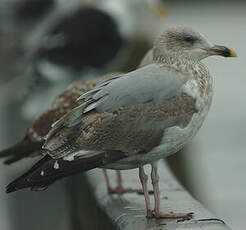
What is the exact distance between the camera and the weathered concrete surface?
10.8 ft

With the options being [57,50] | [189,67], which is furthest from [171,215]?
[57,50]

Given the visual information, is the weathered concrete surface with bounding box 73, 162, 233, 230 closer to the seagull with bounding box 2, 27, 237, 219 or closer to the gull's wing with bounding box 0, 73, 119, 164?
the seagull with bounding box 2, 27, 237, 219

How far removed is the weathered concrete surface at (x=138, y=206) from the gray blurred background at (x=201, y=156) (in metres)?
0.43

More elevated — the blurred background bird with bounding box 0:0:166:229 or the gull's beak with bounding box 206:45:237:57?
the gull's beak with bounding box 206:45:237:57

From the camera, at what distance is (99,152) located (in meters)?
3.38

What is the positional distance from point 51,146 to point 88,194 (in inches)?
38.9

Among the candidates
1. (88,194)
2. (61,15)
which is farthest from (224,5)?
(88,194)

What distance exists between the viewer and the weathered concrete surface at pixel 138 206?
3279 millimetres

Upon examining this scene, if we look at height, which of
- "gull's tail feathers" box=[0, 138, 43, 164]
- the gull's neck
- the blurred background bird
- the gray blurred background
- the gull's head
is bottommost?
the gray blurred background

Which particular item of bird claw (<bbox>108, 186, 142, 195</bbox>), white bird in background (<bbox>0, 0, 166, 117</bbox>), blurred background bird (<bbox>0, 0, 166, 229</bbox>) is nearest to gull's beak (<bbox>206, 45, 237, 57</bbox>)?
bird claw (<bbox>108, 186, 142, 195</bbox>)

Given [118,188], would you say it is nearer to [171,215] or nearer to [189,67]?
[171,215]

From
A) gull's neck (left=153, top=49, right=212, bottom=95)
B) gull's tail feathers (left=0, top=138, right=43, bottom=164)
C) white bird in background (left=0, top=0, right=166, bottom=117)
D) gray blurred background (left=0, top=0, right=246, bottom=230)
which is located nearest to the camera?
gull's neck (left=153, top=49, right=212, bottom=95)

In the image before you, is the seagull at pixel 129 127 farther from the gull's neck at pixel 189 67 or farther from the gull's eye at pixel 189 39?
the gull's eye at pixel 189 39

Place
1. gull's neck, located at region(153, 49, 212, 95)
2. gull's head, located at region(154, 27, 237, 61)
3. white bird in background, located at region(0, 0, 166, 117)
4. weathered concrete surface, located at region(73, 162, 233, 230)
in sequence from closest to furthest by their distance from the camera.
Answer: weathered concrete surface, located at region(73, 162, 233, 230), gull's neck, located at region(153, 49, 212, 95), gull's head, located at region(154, 27, 237, 61), white bird in background, located at region(0, 0, 166, 117)
